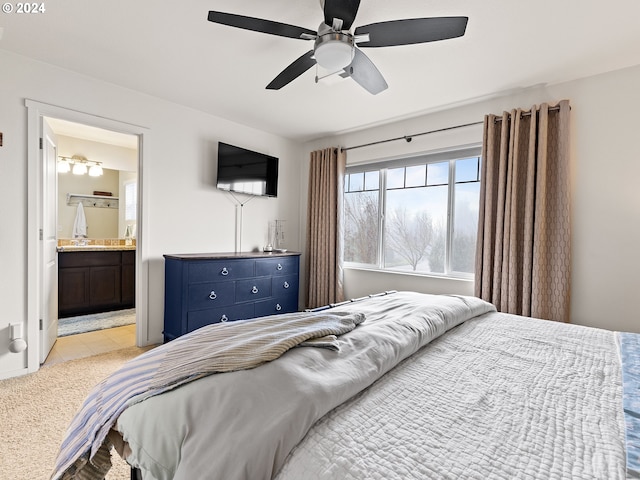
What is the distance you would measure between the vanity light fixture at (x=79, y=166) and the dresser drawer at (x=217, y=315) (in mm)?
3483

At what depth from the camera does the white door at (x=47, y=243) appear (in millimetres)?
2619

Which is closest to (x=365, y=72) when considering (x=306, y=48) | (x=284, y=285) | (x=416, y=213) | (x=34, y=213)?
(x=306, y=48)

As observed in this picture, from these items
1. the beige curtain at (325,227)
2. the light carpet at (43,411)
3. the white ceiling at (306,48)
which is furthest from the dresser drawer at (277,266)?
the white ceiling at (306,48)

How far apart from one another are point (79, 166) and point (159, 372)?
5207mm

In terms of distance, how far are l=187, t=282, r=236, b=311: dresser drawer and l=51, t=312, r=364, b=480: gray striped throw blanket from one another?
1.95 m

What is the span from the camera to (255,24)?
163 centimetres

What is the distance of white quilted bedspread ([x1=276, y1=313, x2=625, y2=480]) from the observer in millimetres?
613

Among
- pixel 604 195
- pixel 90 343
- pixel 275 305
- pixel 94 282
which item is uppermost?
pixel 604 195

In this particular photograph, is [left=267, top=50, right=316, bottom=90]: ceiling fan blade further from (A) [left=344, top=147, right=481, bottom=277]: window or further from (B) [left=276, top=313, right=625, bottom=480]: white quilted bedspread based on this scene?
(A) [left=344, top=147, right=481, bottom=277]: window

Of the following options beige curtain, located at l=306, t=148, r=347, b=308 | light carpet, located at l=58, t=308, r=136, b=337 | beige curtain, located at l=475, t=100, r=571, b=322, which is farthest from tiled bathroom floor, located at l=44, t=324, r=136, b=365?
beige curtain, located at l=475, t=100, r=571, b=322

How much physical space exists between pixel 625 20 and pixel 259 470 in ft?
9.78

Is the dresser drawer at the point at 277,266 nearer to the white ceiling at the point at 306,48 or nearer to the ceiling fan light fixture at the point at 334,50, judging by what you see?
the white ceiling at the point at 306,48

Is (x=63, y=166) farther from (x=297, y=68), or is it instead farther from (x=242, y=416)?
(x=242, y=416)

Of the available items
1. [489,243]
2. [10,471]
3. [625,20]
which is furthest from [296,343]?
[625,20]
